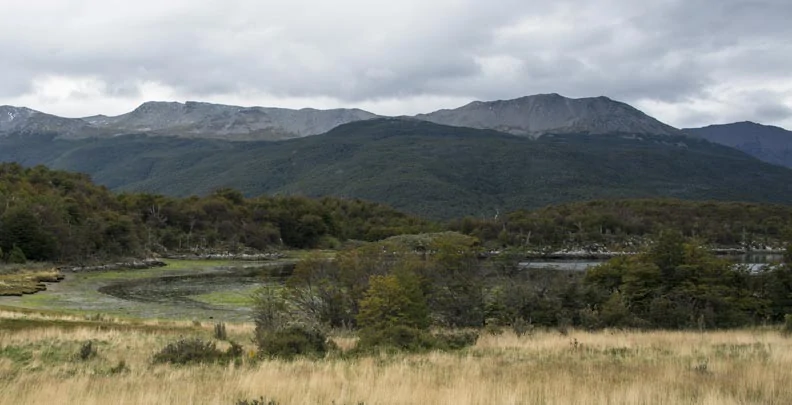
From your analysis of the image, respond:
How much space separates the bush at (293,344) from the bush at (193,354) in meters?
0.74

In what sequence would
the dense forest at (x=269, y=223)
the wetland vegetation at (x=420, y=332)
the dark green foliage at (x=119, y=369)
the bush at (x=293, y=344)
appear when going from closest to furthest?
the wetland vegetation at (x=420, y=332) → the dark green foliage at (x=119, y=369) → the bush at (x=293, y=344) → the dense forest at (x=269, y=223)

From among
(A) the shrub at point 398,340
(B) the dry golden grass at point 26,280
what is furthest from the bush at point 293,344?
(B) the dry golden grass at point 26,280

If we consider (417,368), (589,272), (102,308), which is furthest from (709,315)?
(102,308)

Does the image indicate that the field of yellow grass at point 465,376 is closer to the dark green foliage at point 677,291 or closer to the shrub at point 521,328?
the shrub at point 521,328

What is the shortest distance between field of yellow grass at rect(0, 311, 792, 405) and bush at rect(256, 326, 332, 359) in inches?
20.8

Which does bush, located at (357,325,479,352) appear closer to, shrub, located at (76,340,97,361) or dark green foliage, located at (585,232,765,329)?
shrub, located at (76,340,97,361)

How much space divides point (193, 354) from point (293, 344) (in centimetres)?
232

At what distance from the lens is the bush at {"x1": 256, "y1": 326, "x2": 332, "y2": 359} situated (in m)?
15.3

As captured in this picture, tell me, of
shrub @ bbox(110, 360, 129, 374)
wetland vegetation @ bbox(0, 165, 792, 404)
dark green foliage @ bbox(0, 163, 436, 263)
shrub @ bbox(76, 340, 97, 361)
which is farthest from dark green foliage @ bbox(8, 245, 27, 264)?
shrub @ bbox(110, 360, 129, 374)

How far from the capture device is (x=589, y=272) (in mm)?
27875

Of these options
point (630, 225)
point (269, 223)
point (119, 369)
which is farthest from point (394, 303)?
point (630, 225)

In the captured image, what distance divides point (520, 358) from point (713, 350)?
4417 millimetres

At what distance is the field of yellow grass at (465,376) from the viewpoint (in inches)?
336

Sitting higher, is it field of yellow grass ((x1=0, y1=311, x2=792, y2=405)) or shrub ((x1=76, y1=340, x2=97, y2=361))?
field of yellow grass ((x1=0, y1=311, x2=792, y2=405))
